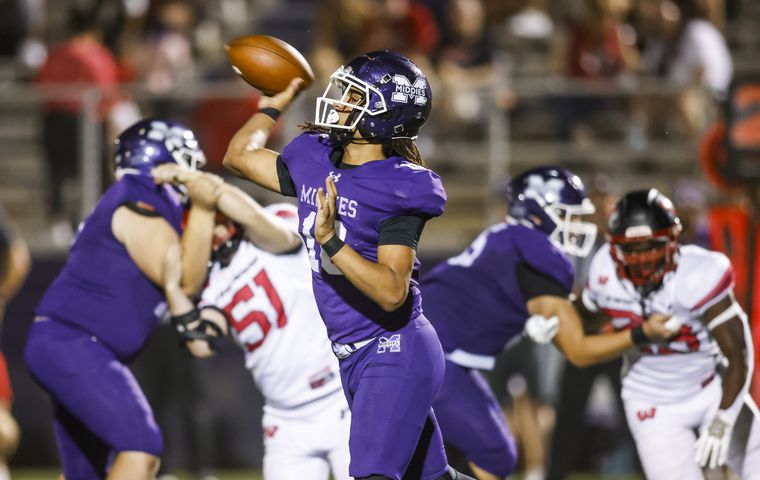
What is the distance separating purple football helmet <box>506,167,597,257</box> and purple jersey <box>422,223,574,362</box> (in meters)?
0.12

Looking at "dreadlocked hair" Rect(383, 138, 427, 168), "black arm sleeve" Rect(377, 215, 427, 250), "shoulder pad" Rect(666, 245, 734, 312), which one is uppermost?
"dreadlocked hair" Rect(383, 138, 427, 168)

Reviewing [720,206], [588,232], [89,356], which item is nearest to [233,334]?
[89,356]

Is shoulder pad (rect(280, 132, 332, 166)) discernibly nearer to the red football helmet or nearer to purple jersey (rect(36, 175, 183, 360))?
purple jersey (rect(36, 175, 183, 360))

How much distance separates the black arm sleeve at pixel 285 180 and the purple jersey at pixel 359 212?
0.05m

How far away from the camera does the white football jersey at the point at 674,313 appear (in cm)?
530

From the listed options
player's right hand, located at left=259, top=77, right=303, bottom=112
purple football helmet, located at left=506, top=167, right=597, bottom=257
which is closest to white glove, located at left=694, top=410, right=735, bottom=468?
purple football helmet, located at left=506, top=167, right=597, bottom=257

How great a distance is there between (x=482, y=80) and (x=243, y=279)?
14.5 feet

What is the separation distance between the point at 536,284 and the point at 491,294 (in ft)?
0.71

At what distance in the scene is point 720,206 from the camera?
8516 millimetres

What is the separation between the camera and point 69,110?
9.27 m

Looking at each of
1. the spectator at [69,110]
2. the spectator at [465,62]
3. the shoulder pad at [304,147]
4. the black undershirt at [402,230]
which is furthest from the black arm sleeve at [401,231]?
the spectator at [69,110]

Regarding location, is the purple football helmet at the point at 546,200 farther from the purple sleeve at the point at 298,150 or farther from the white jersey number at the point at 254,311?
the purple sleeve at the point at 298,150

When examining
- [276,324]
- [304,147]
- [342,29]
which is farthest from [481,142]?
[304,147]

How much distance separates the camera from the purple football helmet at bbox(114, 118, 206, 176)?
5.59 m
